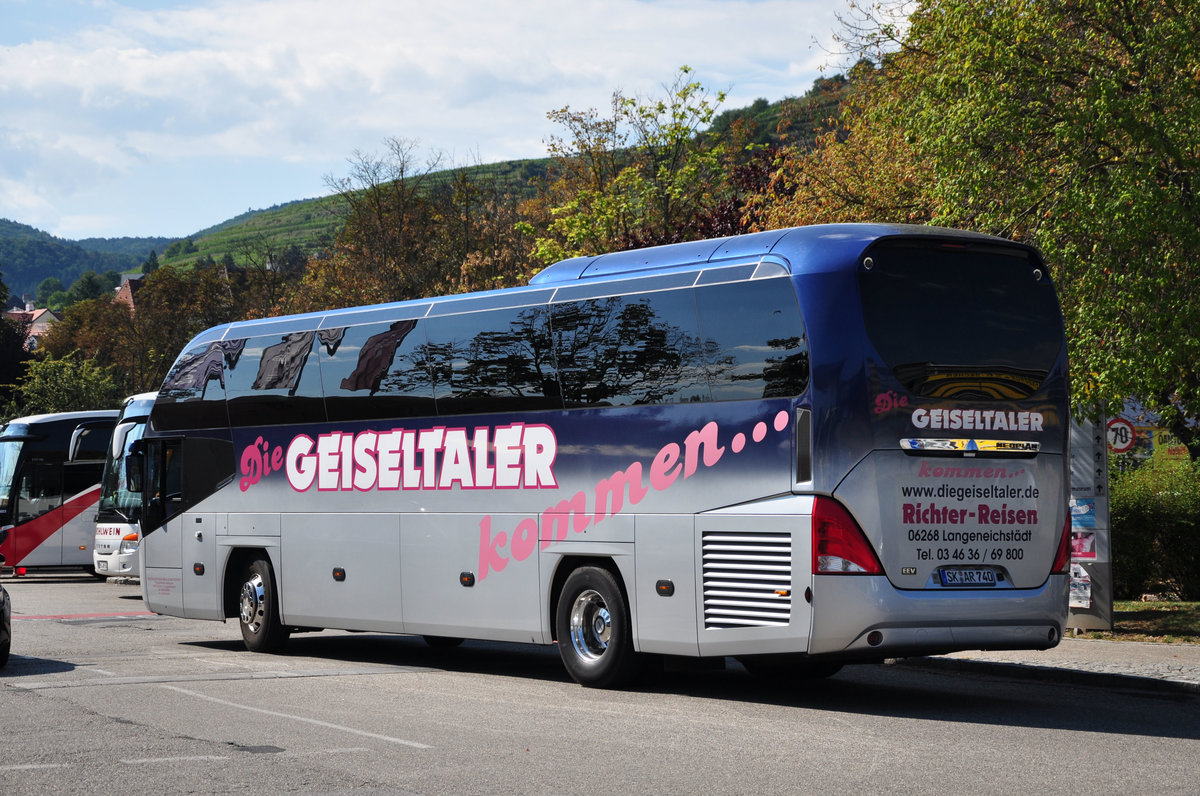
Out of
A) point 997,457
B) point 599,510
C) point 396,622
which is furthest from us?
point 396,622

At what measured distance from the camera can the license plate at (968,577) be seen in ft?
37.2

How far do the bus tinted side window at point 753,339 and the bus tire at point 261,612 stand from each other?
23.2 feet

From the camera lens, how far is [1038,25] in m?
16.6

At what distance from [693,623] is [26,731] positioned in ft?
16.6

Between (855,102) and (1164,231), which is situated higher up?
(855,102)

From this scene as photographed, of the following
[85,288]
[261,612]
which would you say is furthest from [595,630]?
[85,288]

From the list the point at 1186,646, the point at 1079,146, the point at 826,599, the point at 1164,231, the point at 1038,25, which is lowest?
the point at 1186,646

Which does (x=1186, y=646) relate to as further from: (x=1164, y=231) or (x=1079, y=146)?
(x=1079, y=146)

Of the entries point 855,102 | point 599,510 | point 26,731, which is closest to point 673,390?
point 599,510

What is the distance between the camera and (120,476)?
1126 inches

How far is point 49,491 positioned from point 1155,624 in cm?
2494

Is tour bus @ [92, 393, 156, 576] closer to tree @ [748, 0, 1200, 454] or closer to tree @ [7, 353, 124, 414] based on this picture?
tree @ [748, 0, 1200, 454]

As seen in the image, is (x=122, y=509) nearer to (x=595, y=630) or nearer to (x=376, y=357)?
(x=376, y=357)

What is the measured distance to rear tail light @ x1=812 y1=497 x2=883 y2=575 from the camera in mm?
10961
